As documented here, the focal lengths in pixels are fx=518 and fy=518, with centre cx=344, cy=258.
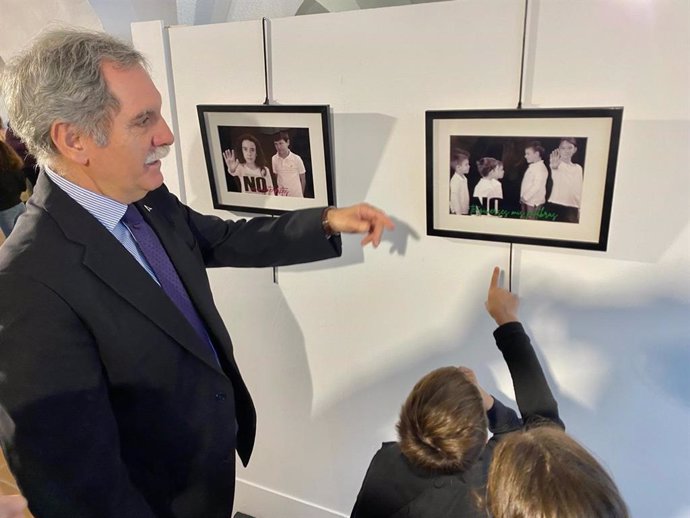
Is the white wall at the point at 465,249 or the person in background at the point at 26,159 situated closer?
the white wall at the point at 465,249

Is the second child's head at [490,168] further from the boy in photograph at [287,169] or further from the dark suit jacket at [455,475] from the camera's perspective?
the boy in photograph at [287,169]

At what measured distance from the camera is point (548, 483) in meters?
0.72

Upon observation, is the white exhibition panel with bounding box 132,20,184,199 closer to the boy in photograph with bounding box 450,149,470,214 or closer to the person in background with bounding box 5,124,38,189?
the boy in photograph with bounding box 450,149,470,214

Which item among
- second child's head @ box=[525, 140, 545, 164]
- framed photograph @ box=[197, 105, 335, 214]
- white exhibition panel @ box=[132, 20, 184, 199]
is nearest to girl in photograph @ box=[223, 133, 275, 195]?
framed photograph @ box=[197, 105, 335, 214]

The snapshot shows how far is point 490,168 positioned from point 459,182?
0.26ft

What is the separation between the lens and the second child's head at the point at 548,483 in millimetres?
698

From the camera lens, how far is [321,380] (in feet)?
5.39

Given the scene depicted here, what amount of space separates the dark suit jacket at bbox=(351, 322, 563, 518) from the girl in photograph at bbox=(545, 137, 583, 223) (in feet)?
0.89

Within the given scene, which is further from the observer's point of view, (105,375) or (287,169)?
(287,169)

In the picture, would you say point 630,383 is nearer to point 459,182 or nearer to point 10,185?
point 459,182

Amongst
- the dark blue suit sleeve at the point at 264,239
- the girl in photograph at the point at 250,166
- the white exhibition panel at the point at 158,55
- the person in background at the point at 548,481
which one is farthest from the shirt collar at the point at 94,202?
the person in background at the point at 548,481

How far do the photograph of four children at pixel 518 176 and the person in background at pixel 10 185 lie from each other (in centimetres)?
247

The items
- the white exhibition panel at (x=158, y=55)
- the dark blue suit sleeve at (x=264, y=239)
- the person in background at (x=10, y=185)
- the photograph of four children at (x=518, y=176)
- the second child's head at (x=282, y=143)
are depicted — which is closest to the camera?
the photograph of four children at (x=518, y=176)

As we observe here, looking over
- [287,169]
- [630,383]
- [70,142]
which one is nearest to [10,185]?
[287,169]
